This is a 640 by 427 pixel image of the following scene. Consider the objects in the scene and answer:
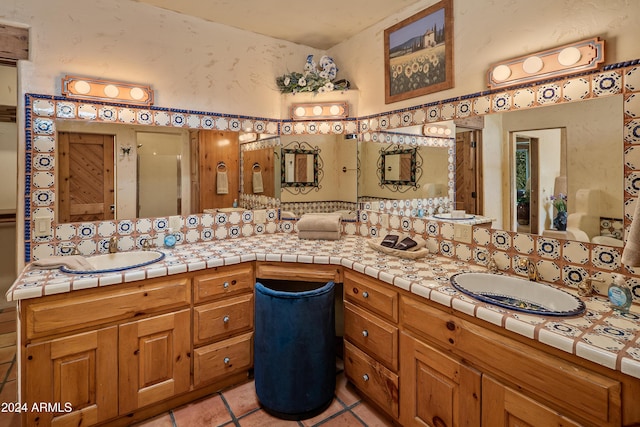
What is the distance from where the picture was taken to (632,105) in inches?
54.7

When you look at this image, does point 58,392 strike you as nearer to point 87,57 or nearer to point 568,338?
point 87,57

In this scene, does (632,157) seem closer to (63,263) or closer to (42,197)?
(63,263)

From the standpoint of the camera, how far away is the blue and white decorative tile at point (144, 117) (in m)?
2.28

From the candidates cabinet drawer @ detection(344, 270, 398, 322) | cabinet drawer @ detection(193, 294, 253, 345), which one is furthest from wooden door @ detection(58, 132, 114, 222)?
cabinet drawer @ detection(344, 270, 398, 322)

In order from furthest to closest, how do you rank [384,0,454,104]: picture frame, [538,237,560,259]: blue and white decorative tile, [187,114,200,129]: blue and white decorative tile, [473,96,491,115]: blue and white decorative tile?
[187,114,200,129]: blue and white decorative tile
[384,0,454,104]: picture frame
[473,96,491,115]: blue and white decorative tile
[538,237,560,259]: blue and white decorative tile

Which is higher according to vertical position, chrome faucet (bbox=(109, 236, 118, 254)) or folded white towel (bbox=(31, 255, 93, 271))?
chrome faucet (bbox=(109, 236, 118, 254))

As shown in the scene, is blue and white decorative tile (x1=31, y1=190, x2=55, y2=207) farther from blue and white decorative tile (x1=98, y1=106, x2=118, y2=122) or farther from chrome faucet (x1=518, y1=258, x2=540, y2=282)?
chrome faucet (x1=518, y1=258, x2=540, y2=282)

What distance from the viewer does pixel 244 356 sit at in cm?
221

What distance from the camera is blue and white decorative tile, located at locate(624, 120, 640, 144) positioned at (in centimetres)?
139

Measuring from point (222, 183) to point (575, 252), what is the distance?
2257mm

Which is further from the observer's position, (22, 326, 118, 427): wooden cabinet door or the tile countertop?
(22, 326, 118, 427): wooden cabinet door

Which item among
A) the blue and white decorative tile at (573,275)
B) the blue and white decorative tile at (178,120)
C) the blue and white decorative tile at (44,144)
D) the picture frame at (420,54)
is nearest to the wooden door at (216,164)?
the blue and white decorative tile at (178,120)

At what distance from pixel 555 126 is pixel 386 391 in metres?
1.58

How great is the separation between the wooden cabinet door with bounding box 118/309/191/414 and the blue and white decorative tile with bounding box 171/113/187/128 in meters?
1.31
